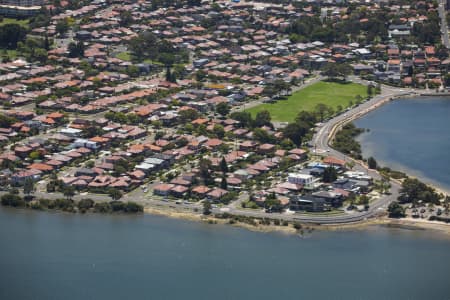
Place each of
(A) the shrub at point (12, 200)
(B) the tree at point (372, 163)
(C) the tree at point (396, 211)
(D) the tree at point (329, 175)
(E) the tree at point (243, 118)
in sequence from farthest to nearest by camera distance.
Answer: (E) the tree at point (243, 118)
(B) the tree at point (372, 163)
(D) the tree at point (329, 175)
(A) the shrub at point (12, 200)
(C) the tree at point (396, 211)

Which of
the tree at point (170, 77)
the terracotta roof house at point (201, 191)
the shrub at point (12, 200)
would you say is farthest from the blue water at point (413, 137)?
the shrub at point (12, 200)

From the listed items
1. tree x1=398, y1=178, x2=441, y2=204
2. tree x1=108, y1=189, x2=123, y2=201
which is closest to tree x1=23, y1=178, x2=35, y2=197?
tree x1=108, y1=189, x2=123, y2=201

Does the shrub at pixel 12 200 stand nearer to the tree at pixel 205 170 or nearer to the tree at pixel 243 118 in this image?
the tree at pixel 205 170

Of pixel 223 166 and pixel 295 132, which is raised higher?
pixel 295 132

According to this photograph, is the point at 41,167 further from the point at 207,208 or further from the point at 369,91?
the point at 369,91

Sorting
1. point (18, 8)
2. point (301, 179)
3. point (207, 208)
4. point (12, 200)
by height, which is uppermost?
point (18, 8)

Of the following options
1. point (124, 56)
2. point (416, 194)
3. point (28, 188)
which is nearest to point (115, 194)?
point (28, 188)

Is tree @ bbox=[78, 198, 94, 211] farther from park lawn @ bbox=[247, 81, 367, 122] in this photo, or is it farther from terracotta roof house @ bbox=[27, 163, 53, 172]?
park lawn @ bbox=[247, 81, 367, 122]

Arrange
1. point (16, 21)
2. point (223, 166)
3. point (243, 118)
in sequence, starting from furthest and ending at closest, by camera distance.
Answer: point (16, 21) < point (243, 118) < point (223, 166)
